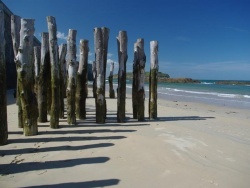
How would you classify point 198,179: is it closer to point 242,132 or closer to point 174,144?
point 174,144

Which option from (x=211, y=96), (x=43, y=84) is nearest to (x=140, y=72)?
(x=43, y=84)

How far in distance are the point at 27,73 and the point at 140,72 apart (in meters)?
3.91

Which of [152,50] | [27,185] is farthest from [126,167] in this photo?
[152,50]

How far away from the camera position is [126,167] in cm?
423

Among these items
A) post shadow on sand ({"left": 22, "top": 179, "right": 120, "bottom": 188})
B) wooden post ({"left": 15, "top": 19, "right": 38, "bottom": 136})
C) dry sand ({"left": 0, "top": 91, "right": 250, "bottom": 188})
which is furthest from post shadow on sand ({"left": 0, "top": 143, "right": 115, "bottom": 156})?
post shadow on sand ({"left": 22, "top": 179, "right": 120, "bottom": 188})

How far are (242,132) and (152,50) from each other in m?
3.70

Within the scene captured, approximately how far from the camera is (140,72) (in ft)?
28.9

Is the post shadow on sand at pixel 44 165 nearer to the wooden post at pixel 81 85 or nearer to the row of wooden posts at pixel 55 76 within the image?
the row of wooden posts at pixel 55 76

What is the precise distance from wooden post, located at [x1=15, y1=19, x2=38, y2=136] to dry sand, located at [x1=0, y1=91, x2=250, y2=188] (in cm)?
40

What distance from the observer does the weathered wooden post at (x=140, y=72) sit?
8.73 metres

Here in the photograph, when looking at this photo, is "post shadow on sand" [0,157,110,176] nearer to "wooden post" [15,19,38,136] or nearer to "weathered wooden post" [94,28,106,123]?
"wooden post" [15,19,38,136]

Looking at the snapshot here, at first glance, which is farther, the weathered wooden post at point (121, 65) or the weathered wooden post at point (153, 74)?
the weathered wooden post at point (153, 74)

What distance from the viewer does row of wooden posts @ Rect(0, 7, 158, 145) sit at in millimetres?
5859

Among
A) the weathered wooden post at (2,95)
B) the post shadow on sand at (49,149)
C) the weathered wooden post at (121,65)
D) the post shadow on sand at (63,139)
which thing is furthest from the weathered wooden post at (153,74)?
the weathered wooden post at (2,95)
